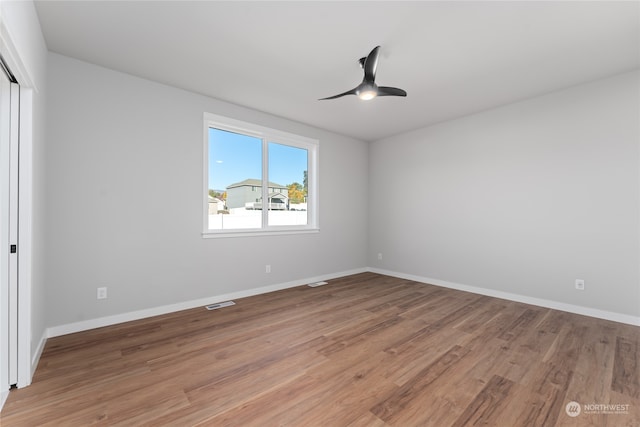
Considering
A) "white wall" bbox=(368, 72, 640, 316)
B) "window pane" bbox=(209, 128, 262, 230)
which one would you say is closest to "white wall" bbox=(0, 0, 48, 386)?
"window pane" bbox=(209, 128, 262, 230)

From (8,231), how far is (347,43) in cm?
292

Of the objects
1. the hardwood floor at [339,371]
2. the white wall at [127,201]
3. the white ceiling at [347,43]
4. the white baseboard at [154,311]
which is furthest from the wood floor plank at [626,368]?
the white wall at [127,201]

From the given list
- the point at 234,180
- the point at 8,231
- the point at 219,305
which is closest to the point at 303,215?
the point at 234,180

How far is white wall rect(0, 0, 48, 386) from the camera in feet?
5.18

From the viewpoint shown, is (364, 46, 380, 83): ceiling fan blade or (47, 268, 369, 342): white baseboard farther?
(47, 268, 369, 342): white baseboard

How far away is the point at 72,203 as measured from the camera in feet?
8.89

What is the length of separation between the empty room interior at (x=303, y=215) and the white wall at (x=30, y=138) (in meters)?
0.02

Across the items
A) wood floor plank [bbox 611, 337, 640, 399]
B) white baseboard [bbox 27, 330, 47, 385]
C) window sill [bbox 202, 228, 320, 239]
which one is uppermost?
window sill [bbox 202, 228, 320, 239]

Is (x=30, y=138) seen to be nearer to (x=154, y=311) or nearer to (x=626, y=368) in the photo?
(x=154, y=311)

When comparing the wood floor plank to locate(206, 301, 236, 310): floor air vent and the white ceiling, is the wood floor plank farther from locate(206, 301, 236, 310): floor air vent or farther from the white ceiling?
locate(206, 301, 236, 310): floor air vent

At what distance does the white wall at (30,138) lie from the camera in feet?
5.18

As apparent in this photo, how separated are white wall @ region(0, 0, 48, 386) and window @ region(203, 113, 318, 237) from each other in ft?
5.06

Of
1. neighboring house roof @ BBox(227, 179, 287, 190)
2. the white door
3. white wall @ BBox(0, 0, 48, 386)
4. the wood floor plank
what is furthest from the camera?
neighboring house roof @ BBox(227, 179, 287, 190)

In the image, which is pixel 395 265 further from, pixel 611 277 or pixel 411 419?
pixel 411 419
